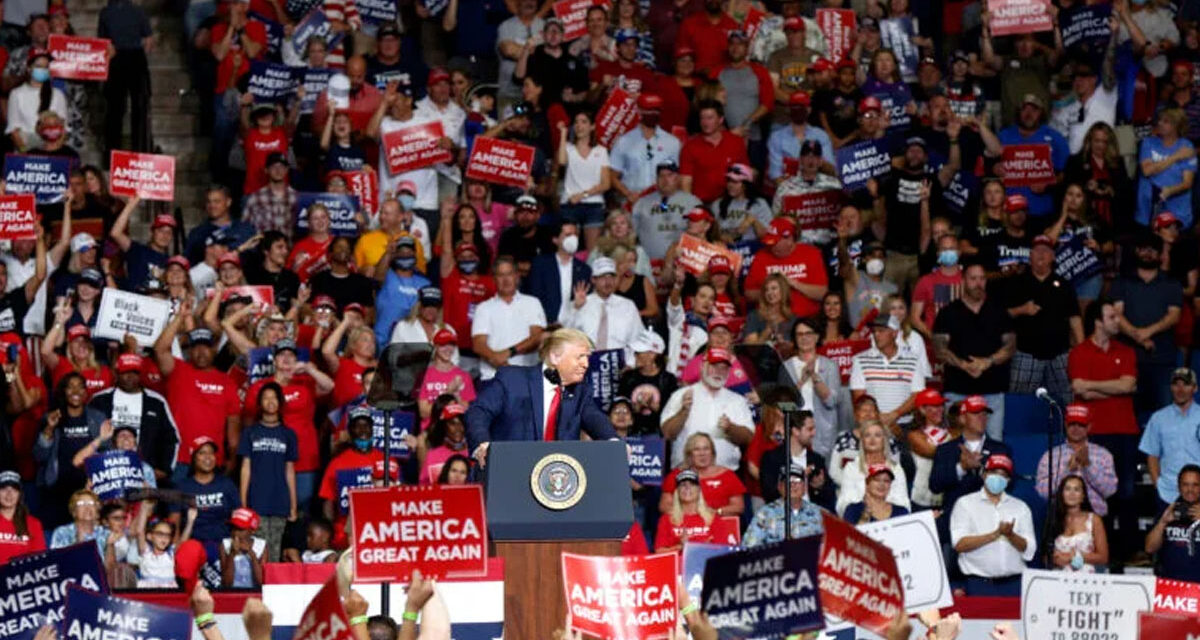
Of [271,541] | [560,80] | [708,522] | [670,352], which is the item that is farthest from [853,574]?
[560,80]

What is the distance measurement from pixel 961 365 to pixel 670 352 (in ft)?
6.73

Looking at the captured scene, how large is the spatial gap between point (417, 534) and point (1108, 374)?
388 inches

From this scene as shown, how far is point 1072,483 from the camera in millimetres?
16438

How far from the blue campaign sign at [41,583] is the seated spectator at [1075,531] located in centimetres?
745

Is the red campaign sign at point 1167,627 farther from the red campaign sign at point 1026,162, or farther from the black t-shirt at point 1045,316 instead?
the red campaign sign at point 1026,162

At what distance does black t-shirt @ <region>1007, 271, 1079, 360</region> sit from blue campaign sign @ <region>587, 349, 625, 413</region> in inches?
124

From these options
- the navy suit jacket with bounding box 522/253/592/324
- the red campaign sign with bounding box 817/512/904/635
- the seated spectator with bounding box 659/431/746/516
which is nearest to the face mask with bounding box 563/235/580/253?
the navy suit jacket with bounding box 522/253/592/324

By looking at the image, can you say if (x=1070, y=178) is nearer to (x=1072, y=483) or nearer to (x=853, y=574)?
(x=1072, y=483)

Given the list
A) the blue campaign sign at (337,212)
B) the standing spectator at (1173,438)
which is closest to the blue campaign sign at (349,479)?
the blue campaign sign at (337,212)

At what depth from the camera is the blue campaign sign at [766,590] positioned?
342 inches

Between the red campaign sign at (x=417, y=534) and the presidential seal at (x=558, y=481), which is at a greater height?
the presidential seal at (x=558, y=481)

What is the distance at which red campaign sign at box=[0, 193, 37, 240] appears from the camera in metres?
18.6

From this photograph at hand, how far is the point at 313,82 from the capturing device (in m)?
20.9

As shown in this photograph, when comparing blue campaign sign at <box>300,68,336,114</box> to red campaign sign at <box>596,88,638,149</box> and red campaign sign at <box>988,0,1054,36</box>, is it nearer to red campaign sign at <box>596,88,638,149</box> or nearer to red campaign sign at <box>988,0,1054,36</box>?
red campaign sign at <box>596,88,638,149</box>
